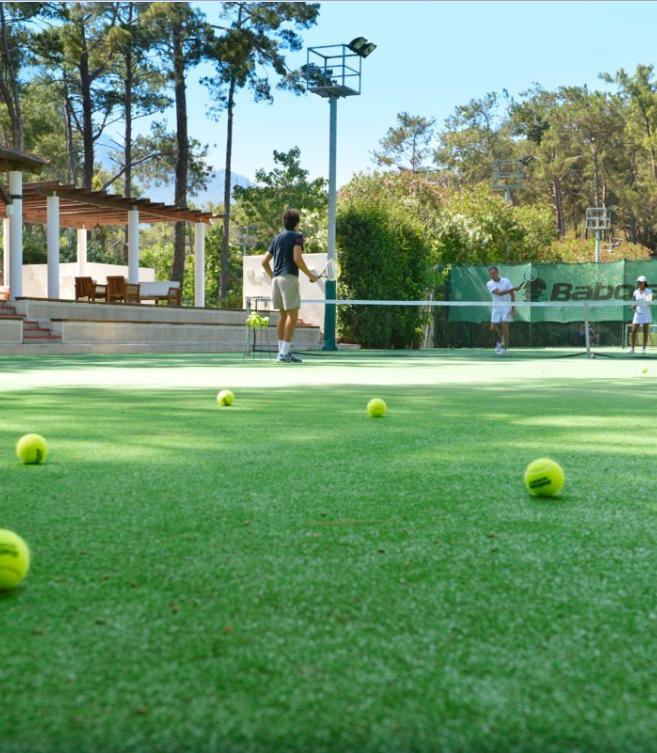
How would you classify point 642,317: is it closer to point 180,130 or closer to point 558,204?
point 180,130

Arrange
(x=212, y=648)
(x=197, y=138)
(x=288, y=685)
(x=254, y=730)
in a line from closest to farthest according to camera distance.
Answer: (x=254, y=730), (x=288, y=685), (x=212, y=648), (x=197, y=138)

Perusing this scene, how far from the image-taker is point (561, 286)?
25.9 m

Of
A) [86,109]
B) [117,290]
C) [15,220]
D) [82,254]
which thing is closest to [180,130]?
[86,109]

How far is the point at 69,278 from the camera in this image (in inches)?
1284

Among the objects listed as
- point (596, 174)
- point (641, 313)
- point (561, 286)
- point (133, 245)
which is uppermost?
point (596, 174)

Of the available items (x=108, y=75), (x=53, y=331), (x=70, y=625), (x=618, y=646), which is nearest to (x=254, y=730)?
(x=70, y=625)

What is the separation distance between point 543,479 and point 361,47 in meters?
22.2

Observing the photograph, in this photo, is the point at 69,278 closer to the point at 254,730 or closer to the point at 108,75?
the point at 108,75

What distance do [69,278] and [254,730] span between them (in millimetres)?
32954

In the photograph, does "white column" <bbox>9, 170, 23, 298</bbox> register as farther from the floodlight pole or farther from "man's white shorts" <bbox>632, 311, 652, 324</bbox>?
"man's white shorts" <bbox>632, 311, 652, 324</bbox>

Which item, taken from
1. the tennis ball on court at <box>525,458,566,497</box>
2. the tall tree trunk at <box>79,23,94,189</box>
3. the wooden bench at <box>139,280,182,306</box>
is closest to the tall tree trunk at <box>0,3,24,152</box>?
the tall tree trunk at <box>79,23,94,189</box>

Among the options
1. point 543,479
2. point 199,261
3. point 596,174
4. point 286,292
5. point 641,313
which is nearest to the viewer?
point 543,479

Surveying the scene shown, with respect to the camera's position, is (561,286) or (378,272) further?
(561,286)

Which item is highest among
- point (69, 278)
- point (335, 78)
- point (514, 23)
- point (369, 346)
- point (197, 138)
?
point (514, 23)
